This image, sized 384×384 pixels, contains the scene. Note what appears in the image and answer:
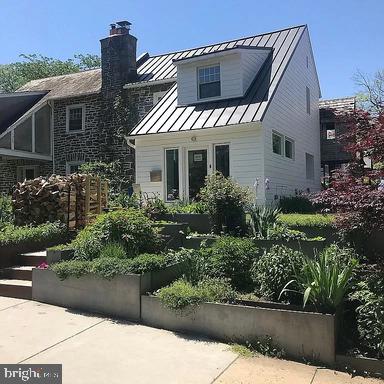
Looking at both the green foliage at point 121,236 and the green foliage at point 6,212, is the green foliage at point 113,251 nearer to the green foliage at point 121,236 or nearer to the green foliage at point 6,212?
the green foliage at point 121,236

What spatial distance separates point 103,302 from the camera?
645 centimetres

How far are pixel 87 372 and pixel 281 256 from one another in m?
2.88

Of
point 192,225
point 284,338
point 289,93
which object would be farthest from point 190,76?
point 284,338

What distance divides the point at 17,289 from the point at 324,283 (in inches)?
197

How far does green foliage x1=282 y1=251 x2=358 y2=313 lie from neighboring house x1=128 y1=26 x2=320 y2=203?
686 centimetres

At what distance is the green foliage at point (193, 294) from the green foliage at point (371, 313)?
1.58 metres

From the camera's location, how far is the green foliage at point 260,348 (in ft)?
16.5

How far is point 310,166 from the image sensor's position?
1978 centimetres

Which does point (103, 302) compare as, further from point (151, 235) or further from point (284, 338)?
point (284, 338)

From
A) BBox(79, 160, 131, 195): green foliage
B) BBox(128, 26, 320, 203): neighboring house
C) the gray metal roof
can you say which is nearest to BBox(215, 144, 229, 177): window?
BBox(128, 26, 320, 203): neighboring house

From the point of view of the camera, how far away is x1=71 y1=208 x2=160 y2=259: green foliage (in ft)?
23.5

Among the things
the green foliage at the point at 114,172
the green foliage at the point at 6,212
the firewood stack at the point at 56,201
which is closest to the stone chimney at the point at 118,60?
the green foliage at the point at 114,172

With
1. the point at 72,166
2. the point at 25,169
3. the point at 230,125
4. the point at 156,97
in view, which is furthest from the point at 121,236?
the point at 25,169

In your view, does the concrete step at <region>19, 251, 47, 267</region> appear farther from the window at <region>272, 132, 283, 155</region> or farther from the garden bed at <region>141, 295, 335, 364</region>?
the window at <region>272, 132, 283, 155</region>
